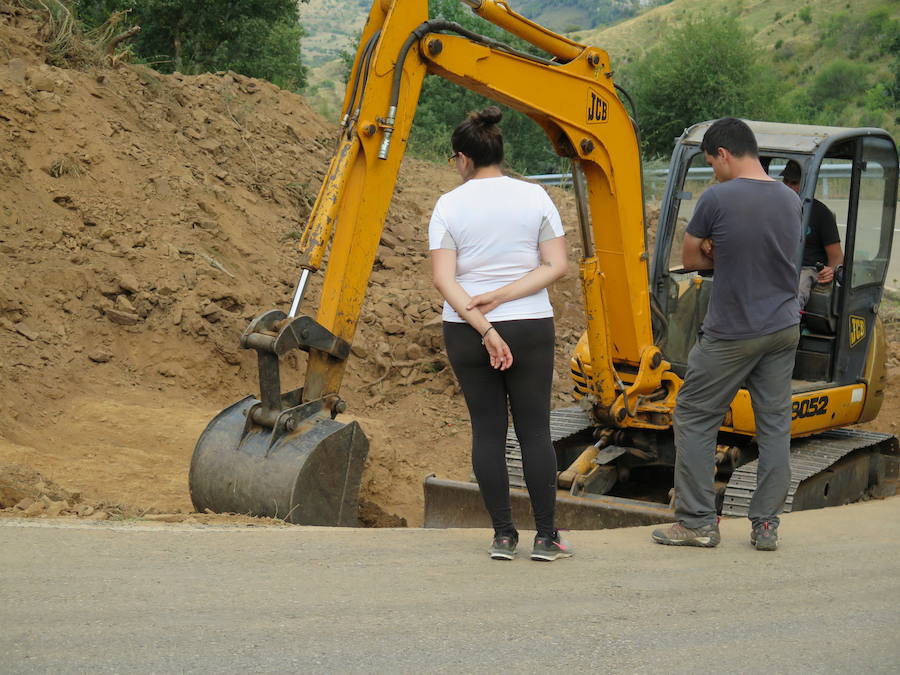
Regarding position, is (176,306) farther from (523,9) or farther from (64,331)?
(523,9)

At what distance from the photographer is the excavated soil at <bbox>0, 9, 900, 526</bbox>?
8.46 meters

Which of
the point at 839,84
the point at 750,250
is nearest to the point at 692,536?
the point at 750,250

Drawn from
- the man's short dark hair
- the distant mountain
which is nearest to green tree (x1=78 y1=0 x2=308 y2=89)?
the man's short dark hair

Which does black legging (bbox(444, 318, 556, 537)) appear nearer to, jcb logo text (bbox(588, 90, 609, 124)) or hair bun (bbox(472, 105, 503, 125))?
hair bun (bbox(472, 105, 503, 125))

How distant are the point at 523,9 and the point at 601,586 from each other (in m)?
139

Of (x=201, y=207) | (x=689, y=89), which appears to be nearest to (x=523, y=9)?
(x=689, y=89)

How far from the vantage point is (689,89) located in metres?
32.6

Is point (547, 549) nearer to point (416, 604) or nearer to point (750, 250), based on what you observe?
point (416, 604)

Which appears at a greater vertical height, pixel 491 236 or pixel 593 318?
pixel 491 236

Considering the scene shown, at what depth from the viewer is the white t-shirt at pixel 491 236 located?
4625mm

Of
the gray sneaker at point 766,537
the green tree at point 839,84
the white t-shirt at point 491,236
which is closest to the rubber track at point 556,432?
the gray sneaker at point 766,537

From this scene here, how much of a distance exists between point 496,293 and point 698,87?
2996 cm

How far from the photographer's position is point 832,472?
7.29 m

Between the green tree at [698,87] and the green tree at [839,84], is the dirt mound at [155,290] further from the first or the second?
the green tree at [839,84]
